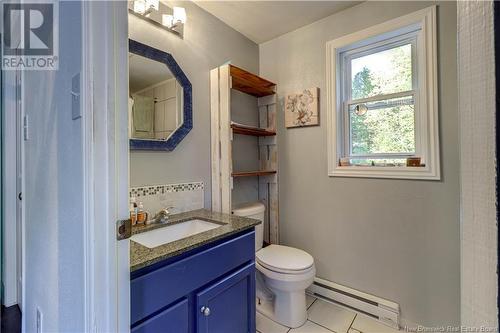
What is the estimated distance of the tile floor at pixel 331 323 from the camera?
161 cm

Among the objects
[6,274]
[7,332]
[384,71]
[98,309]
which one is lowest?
[7,332]

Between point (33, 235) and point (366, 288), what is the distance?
6.93 feet

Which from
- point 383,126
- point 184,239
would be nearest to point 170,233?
point 184,239

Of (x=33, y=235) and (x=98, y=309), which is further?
(x=33, y=235)

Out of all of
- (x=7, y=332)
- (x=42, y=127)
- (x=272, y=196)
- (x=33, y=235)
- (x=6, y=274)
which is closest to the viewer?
(x=42, y=127)

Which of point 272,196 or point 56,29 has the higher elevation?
point 56,29

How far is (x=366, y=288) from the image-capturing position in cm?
179

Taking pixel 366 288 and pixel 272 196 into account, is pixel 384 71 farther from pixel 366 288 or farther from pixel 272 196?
pixel 366 288

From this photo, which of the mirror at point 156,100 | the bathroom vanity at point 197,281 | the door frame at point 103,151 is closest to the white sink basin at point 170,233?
the bathroom vanity at point 197,281

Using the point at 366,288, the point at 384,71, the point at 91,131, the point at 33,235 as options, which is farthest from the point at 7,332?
the point at 384,71

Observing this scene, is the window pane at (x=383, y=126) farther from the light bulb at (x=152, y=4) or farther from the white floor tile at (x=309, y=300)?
the light bulb at (x=152, y=4)

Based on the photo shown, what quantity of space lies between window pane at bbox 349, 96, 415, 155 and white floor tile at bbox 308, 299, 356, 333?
4.05 feet

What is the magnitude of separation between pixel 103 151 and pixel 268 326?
165cm

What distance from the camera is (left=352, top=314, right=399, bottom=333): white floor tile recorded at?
5.26ft
